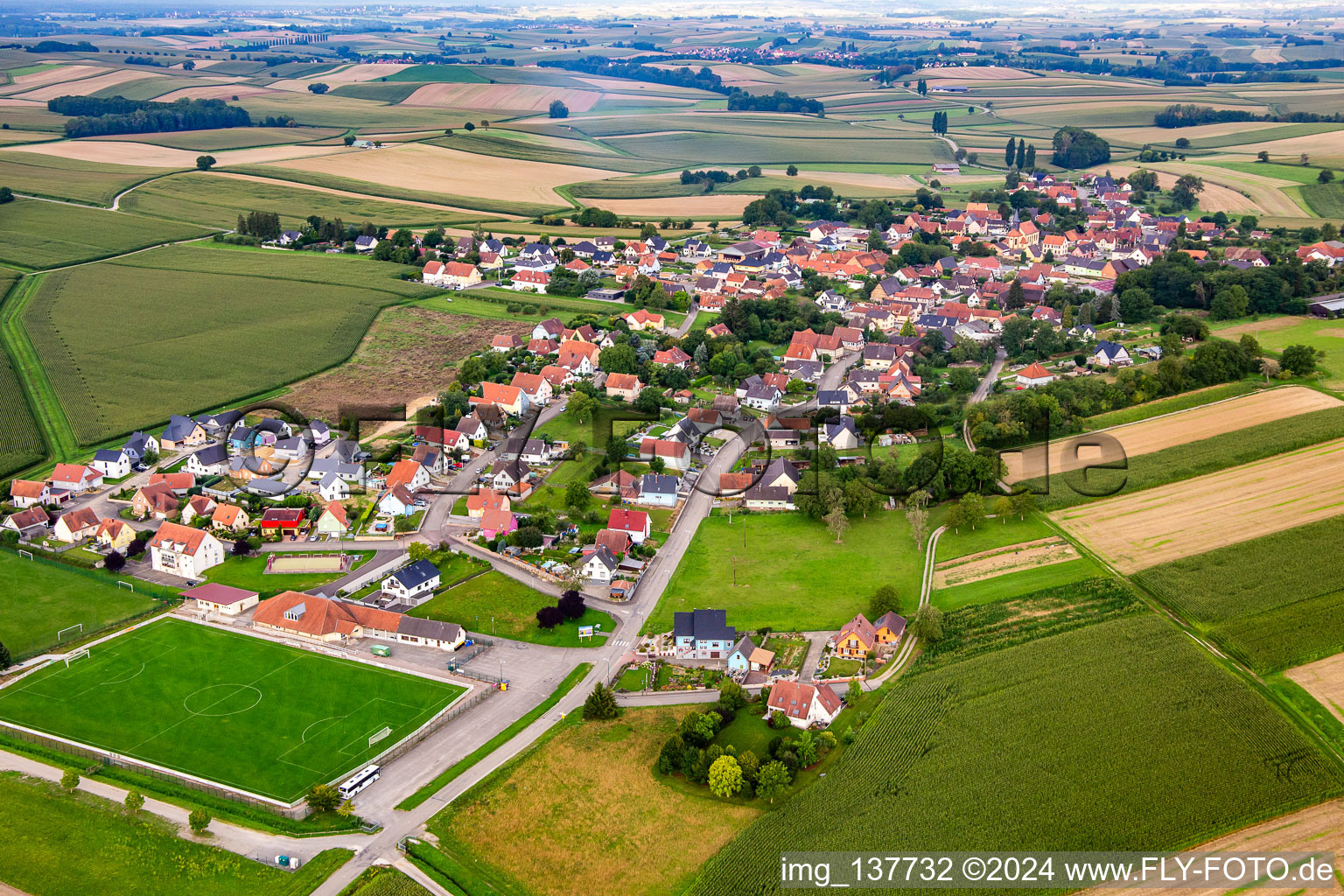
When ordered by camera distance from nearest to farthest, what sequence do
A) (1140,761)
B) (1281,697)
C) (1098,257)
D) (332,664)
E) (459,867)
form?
1. (459,867)
2. (1140,761)
3. (1281,697)
4. (332,664)
5. (1098,257)

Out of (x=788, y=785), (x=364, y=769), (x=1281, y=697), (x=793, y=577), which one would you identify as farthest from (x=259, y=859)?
(x=1281, y=697)

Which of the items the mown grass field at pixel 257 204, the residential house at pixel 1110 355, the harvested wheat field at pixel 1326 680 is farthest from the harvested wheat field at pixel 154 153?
the harvested wheat field at pixel 1326 680

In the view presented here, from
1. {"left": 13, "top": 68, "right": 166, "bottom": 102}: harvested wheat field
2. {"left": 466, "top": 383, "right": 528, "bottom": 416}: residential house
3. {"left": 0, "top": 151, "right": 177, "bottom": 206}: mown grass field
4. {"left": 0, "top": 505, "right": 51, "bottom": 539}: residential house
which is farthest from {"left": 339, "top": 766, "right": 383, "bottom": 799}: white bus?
{"left": 13, "top": 68, "right": 166, "bottom": 102}: harvested wheat field

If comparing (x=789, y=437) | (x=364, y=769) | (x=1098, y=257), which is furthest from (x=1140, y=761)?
(x=1098, y=257)

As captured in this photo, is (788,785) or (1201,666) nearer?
(788,785)

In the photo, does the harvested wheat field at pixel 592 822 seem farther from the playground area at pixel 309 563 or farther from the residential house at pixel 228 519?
the residential house at pixel 228 519

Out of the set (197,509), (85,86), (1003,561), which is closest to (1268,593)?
(1003,561)

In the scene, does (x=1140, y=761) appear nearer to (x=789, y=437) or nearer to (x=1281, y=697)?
(x=1281, y=697)

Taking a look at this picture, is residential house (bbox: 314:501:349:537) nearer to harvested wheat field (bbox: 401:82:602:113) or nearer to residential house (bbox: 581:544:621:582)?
residential house (bbox: 581:544:621:582)

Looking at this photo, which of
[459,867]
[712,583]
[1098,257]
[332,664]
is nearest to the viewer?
[459,867]
